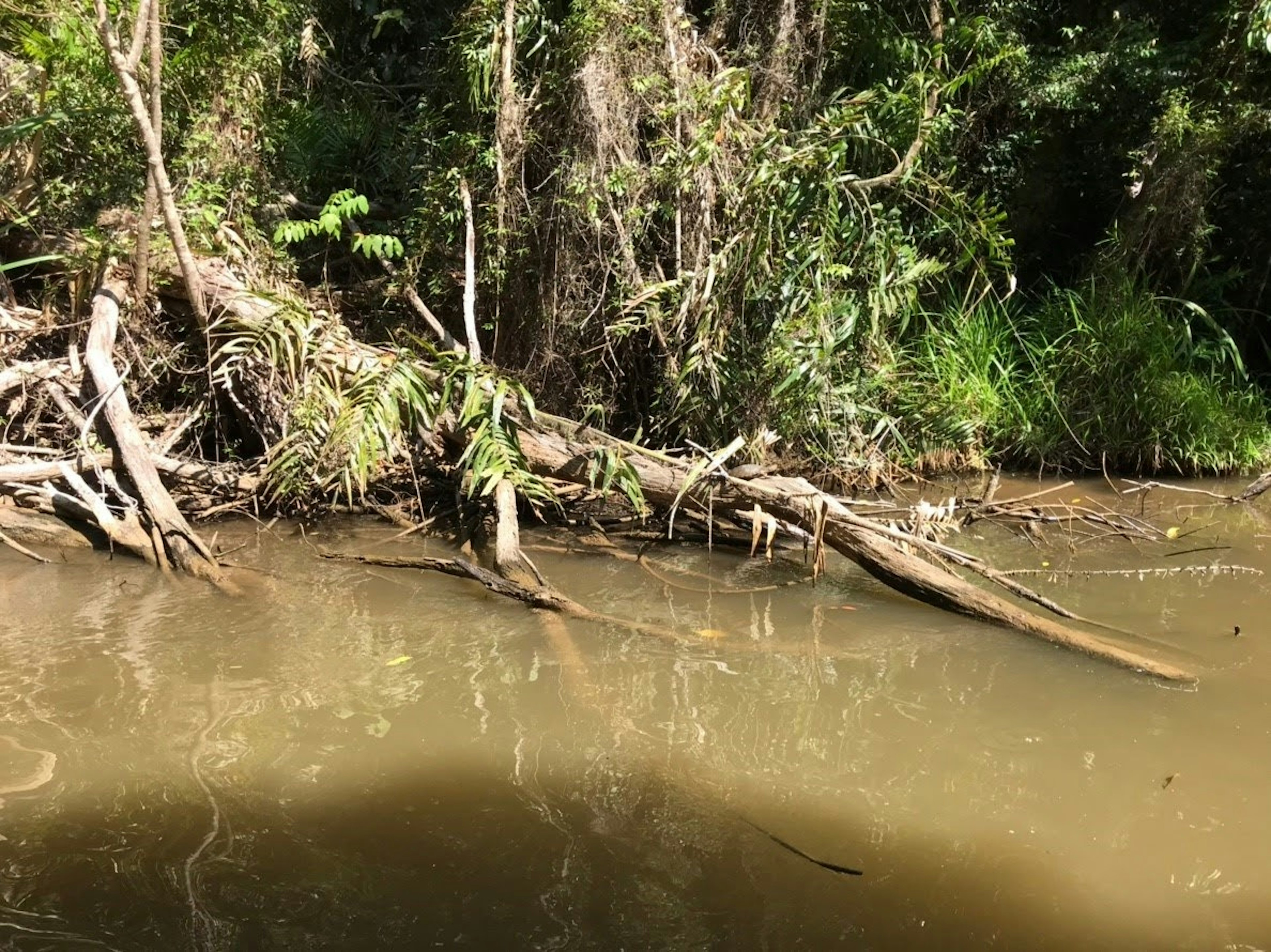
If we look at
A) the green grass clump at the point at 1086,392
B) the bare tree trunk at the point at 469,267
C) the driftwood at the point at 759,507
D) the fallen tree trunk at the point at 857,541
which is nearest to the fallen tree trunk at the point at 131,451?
the driftwood at the point at 759,507

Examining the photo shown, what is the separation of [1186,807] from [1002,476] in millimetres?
3751

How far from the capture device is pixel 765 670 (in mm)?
3281

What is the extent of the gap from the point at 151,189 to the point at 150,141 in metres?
0.31

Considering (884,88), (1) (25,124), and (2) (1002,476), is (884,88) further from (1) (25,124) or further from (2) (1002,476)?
(1) (25,124)

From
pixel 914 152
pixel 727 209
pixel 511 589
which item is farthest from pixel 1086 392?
pixel 511 589

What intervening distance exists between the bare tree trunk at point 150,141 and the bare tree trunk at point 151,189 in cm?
4

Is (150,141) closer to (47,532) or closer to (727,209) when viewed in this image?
(47,532)

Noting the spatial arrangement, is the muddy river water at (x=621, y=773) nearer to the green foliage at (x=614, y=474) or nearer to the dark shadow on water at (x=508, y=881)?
the dark shadow on water at (x=508, y=881)

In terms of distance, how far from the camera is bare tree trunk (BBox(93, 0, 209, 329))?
448 cm

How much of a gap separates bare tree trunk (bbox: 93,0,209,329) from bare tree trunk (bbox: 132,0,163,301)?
0.13ft

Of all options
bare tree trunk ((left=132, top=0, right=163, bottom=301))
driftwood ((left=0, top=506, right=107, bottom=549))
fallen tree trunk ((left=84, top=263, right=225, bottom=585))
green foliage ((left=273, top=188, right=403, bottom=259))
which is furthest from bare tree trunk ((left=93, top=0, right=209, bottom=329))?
driftwood ((left=0, top=506, right=107, bottom=549))

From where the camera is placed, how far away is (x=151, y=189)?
195 inches

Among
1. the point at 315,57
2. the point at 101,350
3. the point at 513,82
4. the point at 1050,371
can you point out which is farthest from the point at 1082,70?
the point at 101,350

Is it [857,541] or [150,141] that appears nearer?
[857,541]
